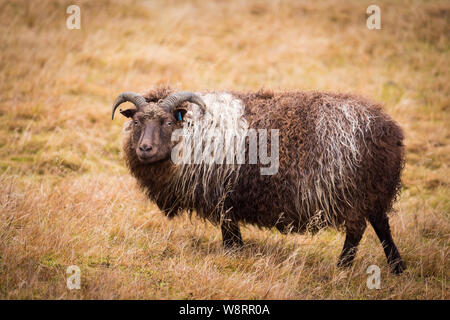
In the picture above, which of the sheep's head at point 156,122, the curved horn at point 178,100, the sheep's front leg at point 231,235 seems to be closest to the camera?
the sheep's head at point 156,122

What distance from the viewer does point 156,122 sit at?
17.1 ft

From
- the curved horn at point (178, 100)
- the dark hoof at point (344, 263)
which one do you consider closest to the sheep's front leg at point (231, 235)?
the dark hoof at point (344, 263)

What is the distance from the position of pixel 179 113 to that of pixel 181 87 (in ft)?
8.05

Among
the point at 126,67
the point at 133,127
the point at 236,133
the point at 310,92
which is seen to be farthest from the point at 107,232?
the point at 126,67

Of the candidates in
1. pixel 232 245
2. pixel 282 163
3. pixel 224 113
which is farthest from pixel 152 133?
pixel 232 245

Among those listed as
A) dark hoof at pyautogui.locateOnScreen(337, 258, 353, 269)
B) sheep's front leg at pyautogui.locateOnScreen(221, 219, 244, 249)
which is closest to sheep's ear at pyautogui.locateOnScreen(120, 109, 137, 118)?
sheep's front leg at pyautogui.locateOnScreen(221, 219, 244, 249)

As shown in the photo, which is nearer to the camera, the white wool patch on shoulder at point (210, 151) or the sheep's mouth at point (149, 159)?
the sheep's mouth at point (149, 159)

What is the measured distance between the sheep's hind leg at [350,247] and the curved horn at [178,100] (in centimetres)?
253

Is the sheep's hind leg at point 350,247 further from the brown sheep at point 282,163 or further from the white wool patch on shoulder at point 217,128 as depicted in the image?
the white wool patch on shoulder at point 217,128

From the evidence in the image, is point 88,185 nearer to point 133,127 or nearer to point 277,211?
point 133,127

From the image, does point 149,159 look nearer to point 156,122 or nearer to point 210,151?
point 156,122

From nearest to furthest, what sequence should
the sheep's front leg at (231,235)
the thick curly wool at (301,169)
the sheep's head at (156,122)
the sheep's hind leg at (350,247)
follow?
the thick curly wool at (301,169) → the sheep's head at (156,122) → the sheep's hind leg at (350,247) → the sheep's front leg at (231,235)

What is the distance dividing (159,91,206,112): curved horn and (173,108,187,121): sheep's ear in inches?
2.9

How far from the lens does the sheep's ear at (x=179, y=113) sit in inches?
210
